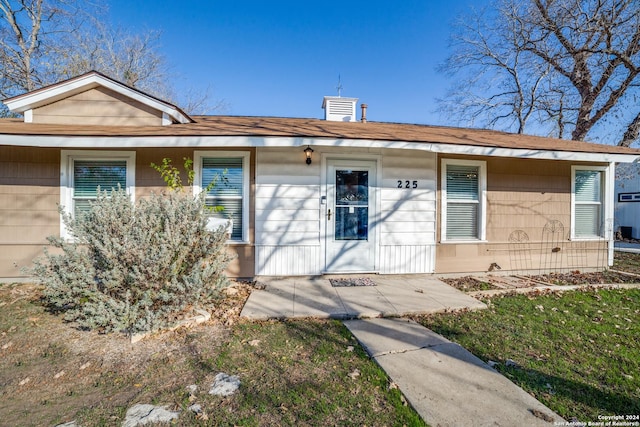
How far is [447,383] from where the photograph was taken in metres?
2.39

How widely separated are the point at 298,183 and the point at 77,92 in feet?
16.0

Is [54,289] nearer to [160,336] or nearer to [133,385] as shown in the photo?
[160,336]

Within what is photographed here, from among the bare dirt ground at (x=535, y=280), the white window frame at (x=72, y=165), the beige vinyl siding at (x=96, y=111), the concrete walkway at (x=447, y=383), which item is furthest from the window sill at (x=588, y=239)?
the beige vinyl siding at (x=96, y=111)

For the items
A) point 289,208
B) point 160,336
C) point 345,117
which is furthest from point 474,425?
point 345,117

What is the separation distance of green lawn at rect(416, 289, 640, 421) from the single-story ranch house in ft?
5.76

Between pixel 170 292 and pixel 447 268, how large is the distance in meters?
5.10

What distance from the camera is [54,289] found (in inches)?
134

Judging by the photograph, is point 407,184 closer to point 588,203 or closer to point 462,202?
point 462,202

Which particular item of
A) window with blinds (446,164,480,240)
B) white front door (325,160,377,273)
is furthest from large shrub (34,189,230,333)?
window with blinds (446,164,480,240)

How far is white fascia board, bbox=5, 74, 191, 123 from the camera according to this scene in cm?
545

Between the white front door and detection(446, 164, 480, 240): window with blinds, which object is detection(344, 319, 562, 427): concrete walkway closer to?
the white front door

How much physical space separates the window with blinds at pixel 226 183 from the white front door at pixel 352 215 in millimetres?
1738

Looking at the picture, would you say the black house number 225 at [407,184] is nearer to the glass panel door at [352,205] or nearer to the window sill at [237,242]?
the glass panel door at [352,205]

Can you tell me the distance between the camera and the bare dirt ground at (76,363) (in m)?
2.18
